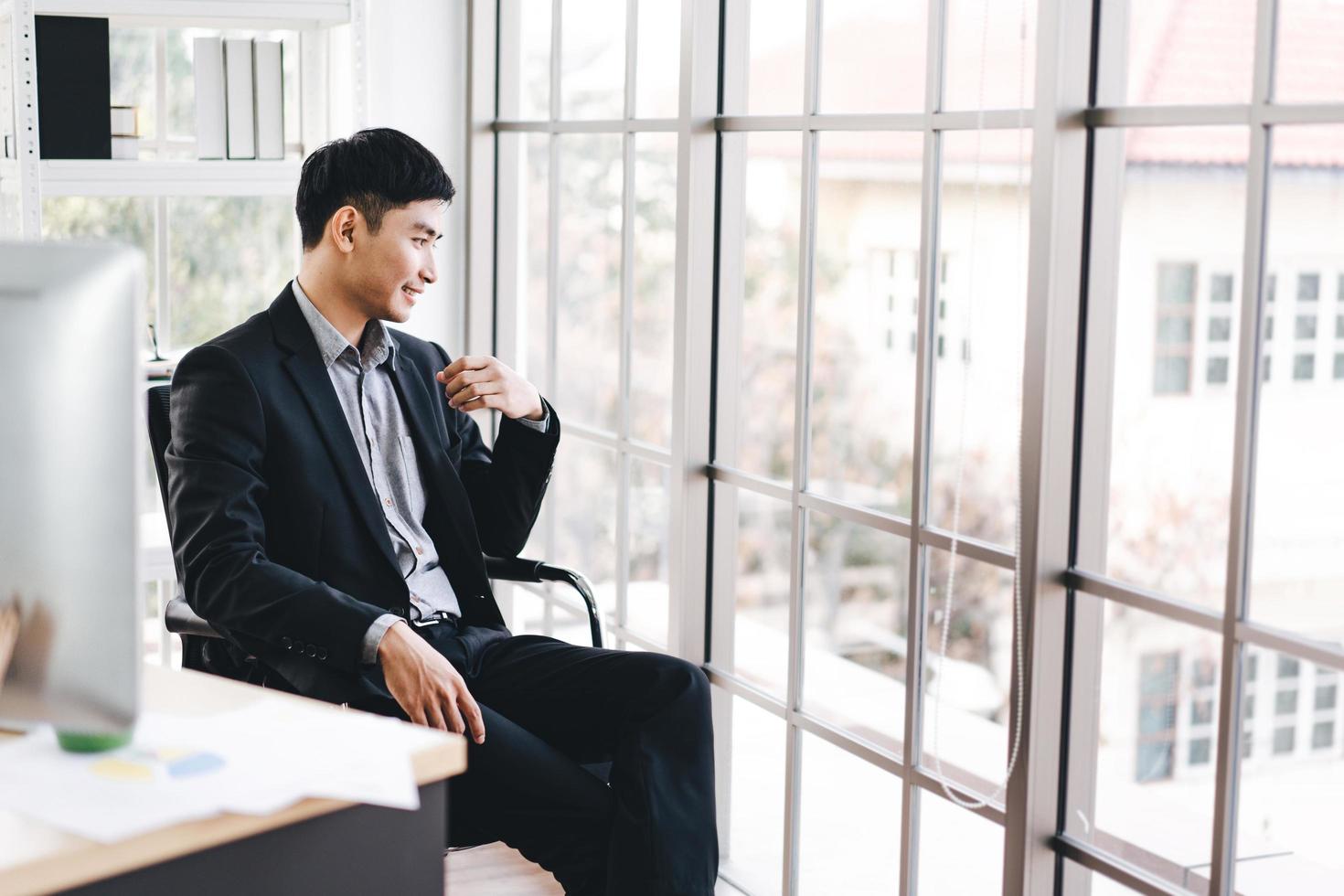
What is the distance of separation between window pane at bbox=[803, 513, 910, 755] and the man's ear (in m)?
0.94

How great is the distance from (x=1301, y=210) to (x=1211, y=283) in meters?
0.17

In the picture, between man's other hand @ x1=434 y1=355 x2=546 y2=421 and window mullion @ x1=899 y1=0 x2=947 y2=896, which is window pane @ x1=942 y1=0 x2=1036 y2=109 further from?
man's other hand @ x1=434 y1=355 x2=546 y2=421

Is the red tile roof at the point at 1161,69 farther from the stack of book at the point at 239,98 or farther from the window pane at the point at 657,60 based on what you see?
the stack of book at the point at 239,98

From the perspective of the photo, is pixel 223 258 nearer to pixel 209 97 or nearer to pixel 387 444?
pixel 209 97

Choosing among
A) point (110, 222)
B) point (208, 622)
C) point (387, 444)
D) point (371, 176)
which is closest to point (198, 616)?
point (208, 622)

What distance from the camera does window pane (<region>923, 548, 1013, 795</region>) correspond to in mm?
2189

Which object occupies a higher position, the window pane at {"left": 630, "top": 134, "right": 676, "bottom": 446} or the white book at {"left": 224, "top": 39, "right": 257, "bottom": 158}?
the white book at {"left": 224, "top": 39, "right": 257, "bottom": 158}

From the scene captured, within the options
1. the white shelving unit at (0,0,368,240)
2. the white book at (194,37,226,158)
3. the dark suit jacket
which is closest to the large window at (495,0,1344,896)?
the dark suit jacket

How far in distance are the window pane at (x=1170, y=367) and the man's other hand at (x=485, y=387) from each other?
40.0 inches

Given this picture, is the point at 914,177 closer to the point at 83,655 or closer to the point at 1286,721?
the point at 1286,721

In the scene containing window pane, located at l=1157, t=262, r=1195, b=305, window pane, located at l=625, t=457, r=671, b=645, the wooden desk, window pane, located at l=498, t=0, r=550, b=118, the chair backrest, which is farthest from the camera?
window pane, located at l=498, t=0, r=550, b=118

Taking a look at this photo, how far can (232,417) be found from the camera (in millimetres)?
2229

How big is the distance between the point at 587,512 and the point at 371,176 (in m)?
1.28

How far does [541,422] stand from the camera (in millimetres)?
2582
